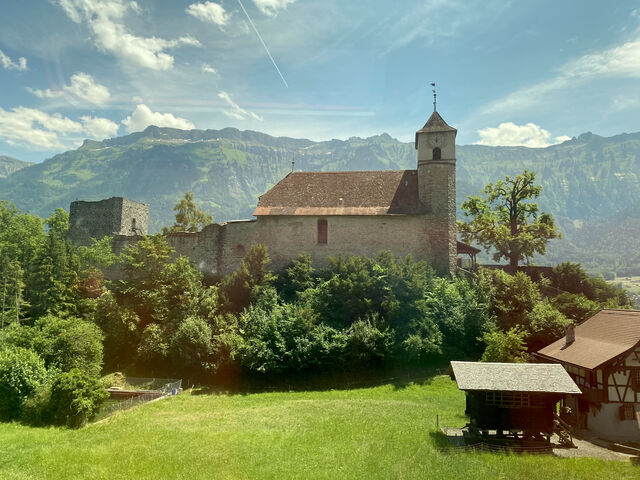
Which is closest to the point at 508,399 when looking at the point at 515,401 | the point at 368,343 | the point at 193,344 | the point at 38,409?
the point at 515,401

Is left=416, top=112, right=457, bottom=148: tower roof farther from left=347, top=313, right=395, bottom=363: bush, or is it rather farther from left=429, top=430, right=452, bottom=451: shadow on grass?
left=429, top=430, right=452, bottom=451: shadow on grass

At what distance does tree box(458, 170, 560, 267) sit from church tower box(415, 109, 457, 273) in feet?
19.4

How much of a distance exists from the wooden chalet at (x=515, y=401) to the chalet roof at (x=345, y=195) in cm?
1910

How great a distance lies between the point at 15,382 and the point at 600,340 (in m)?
32.6

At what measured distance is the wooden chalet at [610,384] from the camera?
797 inches

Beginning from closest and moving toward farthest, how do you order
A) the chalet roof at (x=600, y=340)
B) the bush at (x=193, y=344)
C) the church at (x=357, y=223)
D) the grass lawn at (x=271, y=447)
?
the grass lawn at (x=271, y=447) < the chalet roof at (x=600, y=340) < the bush at (x=193, y=344) < the church at (x=357, y=223)

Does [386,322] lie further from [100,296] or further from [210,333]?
[100,296]

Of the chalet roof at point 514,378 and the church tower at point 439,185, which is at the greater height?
the church tower at point 439,185

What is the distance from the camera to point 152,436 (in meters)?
17.9

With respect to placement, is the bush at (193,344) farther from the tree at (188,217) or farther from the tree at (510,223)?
the tree at (510,223)

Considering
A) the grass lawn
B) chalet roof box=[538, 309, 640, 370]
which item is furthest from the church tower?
the grass lawn

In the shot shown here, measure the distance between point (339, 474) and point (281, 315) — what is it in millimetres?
15582

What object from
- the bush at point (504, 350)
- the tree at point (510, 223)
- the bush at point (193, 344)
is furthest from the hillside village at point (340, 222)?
the bush at point (193, 344)

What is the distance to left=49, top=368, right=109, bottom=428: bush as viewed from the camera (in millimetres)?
21922
